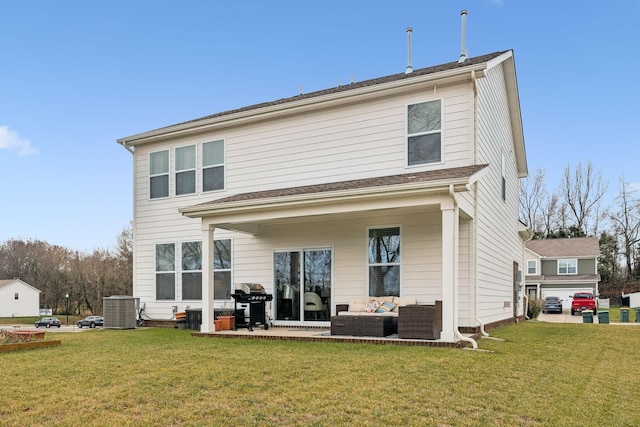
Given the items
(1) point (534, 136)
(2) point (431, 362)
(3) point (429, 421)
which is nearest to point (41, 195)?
(2) point (431, 362)

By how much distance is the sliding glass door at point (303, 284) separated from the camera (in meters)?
11.3

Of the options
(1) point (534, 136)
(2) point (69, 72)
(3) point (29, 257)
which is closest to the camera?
(2) point (69, 72)

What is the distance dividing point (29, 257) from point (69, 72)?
39723 millimetres

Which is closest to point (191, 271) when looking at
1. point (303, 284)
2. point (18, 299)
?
point (303, 284)

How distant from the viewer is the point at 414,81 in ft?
33.7

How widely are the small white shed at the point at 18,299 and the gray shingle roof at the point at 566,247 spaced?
44.5 meters

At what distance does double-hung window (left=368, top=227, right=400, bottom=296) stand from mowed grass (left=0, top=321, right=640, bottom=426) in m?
2.61

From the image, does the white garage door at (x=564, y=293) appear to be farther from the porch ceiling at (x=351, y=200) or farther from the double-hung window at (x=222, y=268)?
the porch ceiling at (x=351, y=200)

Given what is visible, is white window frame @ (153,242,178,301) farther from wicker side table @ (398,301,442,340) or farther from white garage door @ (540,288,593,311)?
white garage door @ (540,288,593,311)

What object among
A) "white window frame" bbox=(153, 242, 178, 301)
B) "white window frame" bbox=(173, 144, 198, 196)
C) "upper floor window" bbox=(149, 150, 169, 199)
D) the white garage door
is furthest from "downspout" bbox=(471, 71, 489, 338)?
the white garage door

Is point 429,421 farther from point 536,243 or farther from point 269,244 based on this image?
point 536,243

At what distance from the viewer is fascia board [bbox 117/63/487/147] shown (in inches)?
392

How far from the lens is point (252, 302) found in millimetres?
10781

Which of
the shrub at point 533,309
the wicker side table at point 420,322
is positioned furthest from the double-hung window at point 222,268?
the shrub at point 533,309
